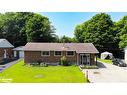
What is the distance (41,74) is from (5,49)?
154cm

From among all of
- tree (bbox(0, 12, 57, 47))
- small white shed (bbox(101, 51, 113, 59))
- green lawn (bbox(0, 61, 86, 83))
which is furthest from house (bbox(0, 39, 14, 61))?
small white shed (bbox(101, 51, 113, 59))

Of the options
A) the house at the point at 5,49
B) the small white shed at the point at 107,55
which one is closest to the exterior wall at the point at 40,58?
the house at the point at 5,49

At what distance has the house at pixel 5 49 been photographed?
11.7 m

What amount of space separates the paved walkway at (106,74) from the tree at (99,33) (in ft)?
3.92

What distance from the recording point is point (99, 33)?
477 inches

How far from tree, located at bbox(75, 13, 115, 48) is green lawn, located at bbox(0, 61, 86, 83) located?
55.5 inches

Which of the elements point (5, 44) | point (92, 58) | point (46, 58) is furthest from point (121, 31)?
point (5, 44)

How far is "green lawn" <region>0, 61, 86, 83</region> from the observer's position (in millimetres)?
11516

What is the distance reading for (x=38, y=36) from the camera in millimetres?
12016

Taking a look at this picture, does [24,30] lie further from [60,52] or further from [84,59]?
[60,52]
